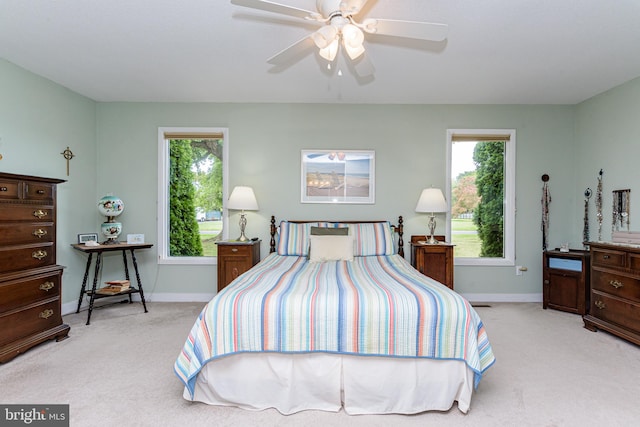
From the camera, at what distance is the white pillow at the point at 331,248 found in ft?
11.2

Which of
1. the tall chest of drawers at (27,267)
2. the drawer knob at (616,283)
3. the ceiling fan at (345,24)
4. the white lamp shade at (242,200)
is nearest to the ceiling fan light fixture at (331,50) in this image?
the ceiling fan at (345,24)

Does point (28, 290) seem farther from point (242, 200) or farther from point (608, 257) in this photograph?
point (608, 257)

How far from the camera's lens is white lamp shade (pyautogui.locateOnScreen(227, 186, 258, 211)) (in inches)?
153

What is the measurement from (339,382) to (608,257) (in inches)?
117

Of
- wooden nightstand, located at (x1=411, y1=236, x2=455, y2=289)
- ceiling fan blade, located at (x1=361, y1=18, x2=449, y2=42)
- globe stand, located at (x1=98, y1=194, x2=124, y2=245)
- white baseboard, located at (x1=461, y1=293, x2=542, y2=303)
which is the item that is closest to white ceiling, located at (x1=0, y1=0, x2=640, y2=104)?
ceiling fan blade, located at (x1=361, y1=18, x2=449, y2=42)

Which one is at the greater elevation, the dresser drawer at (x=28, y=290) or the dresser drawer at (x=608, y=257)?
the dresser drawer at (x=608, y=257)

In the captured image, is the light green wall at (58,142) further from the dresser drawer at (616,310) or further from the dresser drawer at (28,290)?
the dresser drawer at (616,310)

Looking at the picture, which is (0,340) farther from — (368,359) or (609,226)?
(609,226)

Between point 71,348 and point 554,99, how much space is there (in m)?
5.89

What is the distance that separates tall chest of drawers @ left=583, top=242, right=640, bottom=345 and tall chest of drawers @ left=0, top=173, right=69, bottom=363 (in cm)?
515

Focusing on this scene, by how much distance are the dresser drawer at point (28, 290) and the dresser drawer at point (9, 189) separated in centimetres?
68

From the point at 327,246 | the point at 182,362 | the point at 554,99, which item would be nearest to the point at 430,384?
the point at 182,362

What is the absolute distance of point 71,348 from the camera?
278 cm

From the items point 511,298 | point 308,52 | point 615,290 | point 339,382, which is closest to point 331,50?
point 308,52
